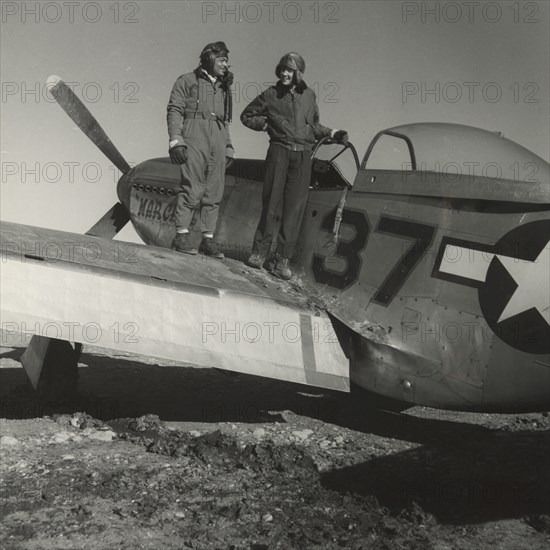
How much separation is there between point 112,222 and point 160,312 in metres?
4.09

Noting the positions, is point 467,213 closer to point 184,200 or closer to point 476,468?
point 476,468

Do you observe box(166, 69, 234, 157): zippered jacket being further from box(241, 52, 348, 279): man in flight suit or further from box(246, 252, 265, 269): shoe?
box(246, 252, 265, 269): shoe

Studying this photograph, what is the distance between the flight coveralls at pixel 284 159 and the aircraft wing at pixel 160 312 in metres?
0.66

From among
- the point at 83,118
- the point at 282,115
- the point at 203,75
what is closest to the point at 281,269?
the point at 282,115

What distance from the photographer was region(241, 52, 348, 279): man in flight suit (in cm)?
560

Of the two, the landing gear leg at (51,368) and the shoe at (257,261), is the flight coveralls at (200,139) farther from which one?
the landing gear leg at (51,368)

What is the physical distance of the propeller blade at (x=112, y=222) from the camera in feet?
27.0

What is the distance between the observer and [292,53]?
5.50 metres

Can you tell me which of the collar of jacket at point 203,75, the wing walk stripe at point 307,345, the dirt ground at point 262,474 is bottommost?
the dirt ground at point 262,474

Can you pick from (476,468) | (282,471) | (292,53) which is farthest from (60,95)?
(476,468)

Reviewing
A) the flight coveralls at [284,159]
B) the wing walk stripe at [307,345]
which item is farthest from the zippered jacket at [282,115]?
the wing walk stripe at [307,345]

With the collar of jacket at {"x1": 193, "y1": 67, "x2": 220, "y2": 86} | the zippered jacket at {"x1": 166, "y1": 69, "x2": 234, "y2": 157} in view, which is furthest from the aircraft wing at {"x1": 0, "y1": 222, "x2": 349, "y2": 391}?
the collar of jacket at {"x1": 193, "y1": 67, "x2": 220, "y2": 86}

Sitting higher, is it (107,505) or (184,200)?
(184,200)

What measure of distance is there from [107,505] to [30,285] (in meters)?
1.45
